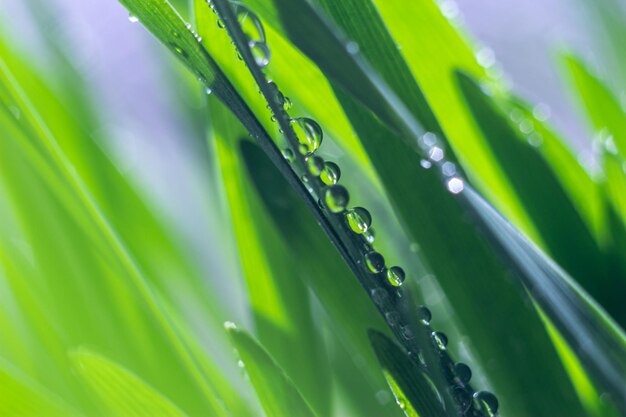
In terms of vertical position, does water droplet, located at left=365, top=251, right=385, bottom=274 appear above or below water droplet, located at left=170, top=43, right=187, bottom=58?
below

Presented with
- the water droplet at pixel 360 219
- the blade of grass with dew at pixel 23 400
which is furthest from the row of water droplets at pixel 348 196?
the blade of grass with dew at pixel 23 400

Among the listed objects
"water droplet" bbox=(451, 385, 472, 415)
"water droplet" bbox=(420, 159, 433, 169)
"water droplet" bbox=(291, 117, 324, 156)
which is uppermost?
"water droplet" bbox=(291, 117, 324, 156)

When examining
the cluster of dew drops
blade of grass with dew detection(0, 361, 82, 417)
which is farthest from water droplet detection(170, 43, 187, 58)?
blade of grass with dew detection(0, 361, 82, 417)

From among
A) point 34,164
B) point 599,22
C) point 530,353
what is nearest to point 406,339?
point 530,353

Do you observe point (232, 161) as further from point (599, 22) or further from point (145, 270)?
point (599, 22)

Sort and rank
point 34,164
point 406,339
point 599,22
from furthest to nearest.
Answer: point 599,22 → point 34,164 → point 406,339

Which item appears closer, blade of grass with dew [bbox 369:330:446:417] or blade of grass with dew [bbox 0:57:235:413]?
blade of grass with dew [bbox 369:330:446:417]

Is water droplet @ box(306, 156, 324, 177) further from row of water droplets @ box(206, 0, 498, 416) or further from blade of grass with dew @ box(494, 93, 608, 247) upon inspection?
blade of grass with dew @ box(494, 93, 608, 247)
